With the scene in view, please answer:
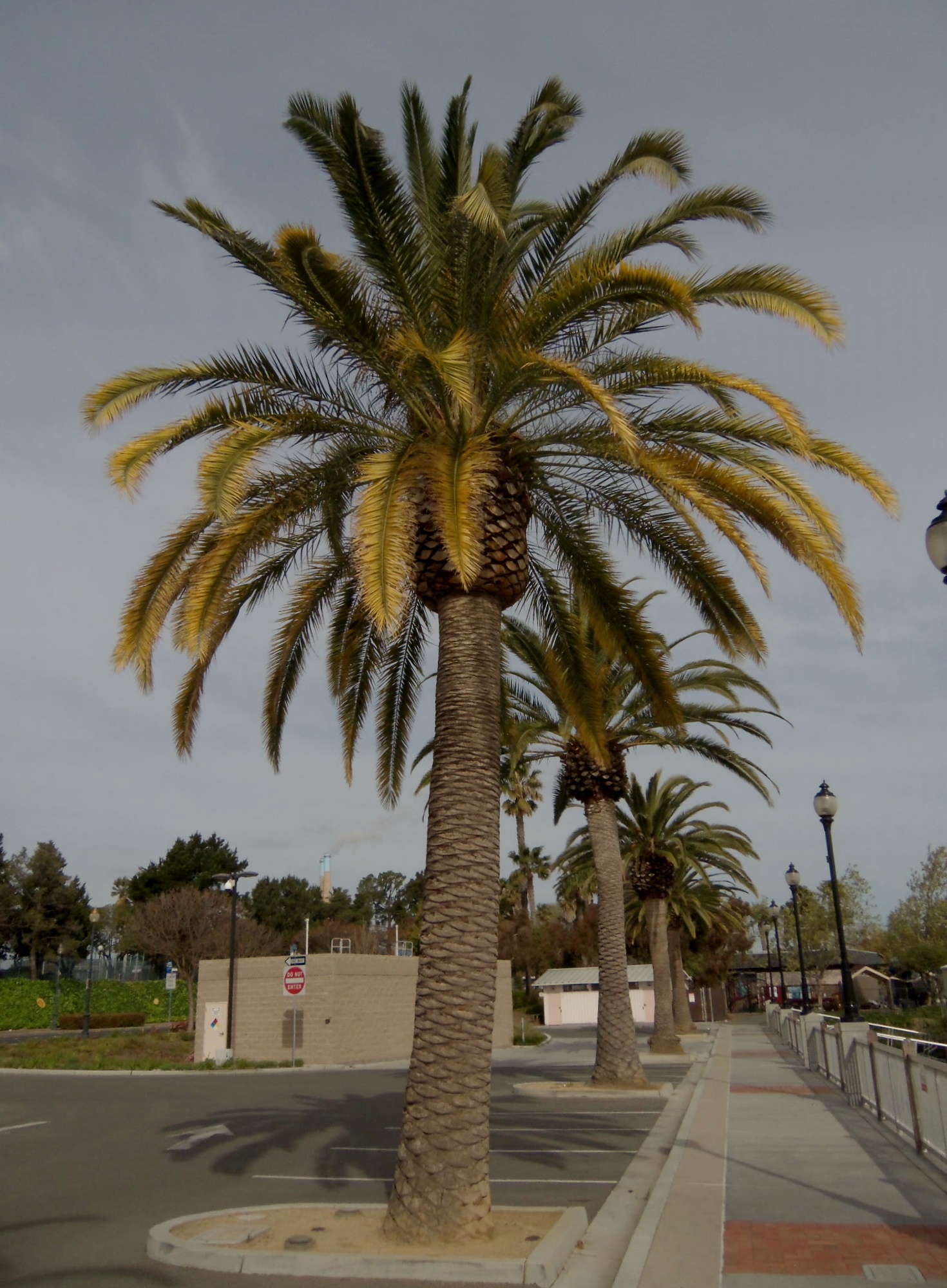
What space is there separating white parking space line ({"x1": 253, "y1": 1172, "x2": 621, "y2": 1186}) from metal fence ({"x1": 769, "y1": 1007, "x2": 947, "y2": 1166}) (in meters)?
3.10

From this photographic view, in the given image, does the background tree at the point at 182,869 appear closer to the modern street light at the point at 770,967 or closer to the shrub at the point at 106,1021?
the shrub at the point at 106,1021

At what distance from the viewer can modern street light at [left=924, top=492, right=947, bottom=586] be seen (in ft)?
25.8

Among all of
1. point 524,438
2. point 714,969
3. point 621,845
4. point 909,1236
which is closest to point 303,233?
point 524,438

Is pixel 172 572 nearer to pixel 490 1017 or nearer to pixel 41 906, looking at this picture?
pixel 490 1017

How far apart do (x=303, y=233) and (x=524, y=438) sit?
8.70 feet

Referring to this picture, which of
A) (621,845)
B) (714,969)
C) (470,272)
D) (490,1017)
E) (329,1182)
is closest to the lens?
(490,1017)

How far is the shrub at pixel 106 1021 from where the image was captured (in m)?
54.9

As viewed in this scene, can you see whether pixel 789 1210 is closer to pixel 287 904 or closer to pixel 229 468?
pixel 229 468

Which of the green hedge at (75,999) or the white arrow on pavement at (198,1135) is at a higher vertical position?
the green hedge at (75,999)

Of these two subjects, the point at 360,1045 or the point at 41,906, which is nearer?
the point at 360,1045

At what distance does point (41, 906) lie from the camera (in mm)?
78188

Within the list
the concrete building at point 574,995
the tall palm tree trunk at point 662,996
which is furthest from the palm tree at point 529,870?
the tall palm tree trunk at point 662,996

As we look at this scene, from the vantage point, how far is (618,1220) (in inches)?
340

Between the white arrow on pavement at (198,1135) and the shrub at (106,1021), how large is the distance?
42932 millimetres
